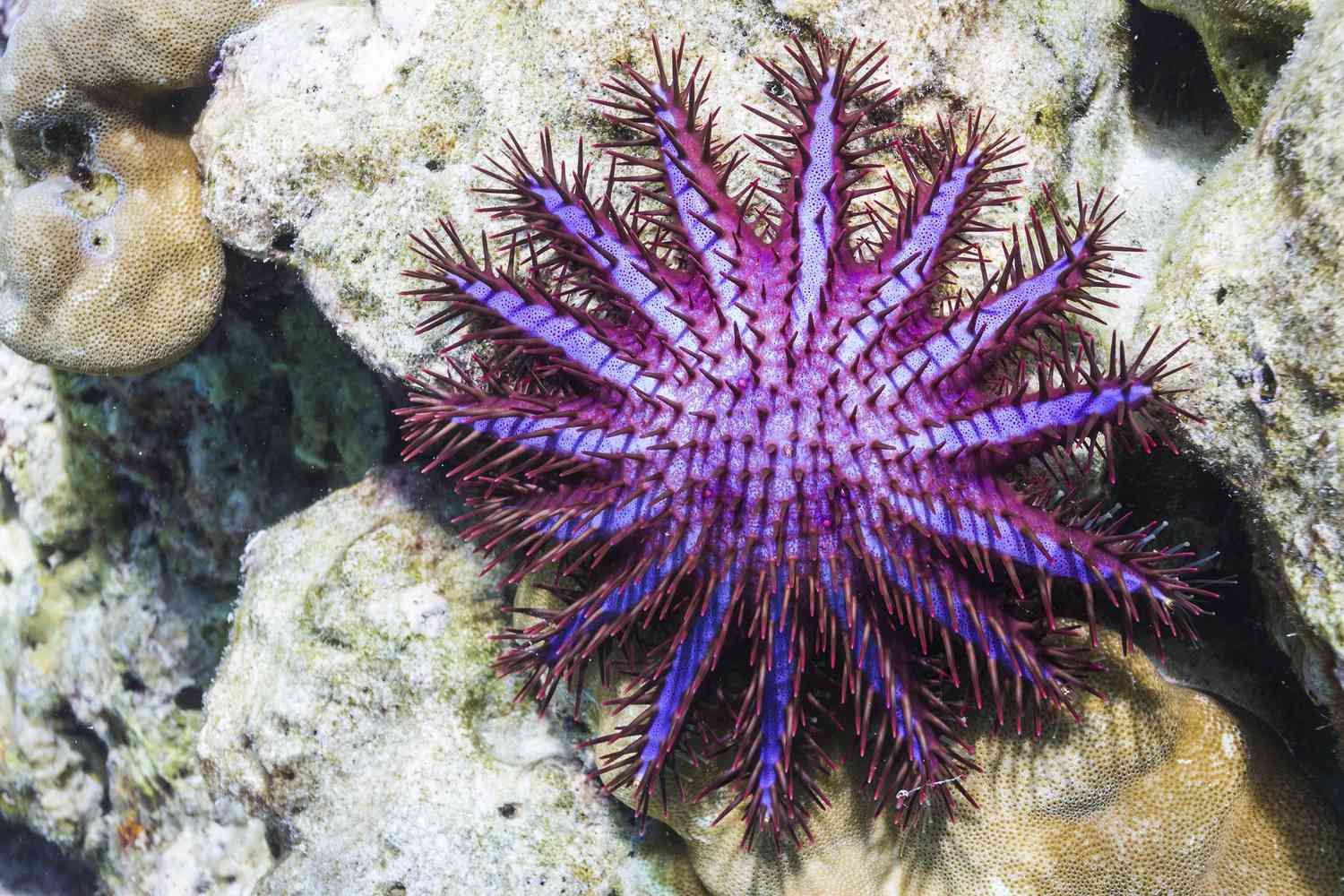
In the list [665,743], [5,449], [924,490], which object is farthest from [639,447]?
[5,449]

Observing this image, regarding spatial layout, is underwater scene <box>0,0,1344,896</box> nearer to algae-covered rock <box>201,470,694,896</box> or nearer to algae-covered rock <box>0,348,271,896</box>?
algae-covered rock <box>201,470,694,896</box>

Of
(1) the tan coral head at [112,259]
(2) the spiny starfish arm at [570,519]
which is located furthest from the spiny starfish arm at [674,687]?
(1) the tan coral head at [112,259]

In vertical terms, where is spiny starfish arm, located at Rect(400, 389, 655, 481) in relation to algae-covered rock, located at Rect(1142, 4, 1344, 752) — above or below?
below

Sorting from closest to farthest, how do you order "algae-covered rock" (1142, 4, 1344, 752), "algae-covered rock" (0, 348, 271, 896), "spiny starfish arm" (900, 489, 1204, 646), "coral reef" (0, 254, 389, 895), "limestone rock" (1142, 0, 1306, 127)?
"algae-covered rock" (1142, 4, 1344, 752), "spiny starfish arm" (900, 489, 1204, 646), "limestone rock" (1142, 0, 1306, 127), "coral reef" (0, 254, 389, 895), "algae-covered rock" (0, 348, 271, 896)

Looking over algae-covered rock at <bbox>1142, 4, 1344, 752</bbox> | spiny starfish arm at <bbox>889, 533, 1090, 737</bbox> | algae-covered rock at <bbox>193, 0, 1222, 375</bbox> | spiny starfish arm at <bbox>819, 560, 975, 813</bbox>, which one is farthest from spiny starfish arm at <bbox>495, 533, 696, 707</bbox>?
algae-covered rock at <bbox>1142, 4, 1344, 752</bbox>

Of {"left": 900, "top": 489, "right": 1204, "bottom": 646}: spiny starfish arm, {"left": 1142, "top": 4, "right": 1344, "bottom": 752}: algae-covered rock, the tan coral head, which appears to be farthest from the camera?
the tan coral head

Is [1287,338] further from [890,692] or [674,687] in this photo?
[674,687]

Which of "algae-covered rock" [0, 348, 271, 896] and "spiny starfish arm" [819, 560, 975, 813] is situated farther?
"algae-covered rock" [0, 348, 271, 896]

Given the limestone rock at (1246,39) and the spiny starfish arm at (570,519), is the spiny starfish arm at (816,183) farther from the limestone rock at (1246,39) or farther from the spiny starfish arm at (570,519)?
the limestone rock at (1246,39)

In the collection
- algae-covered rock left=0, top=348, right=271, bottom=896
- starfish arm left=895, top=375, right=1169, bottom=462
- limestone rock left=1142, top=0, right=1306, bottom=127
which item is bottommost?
algae-covered rock left=0, top=348, right=271, bottom=896
